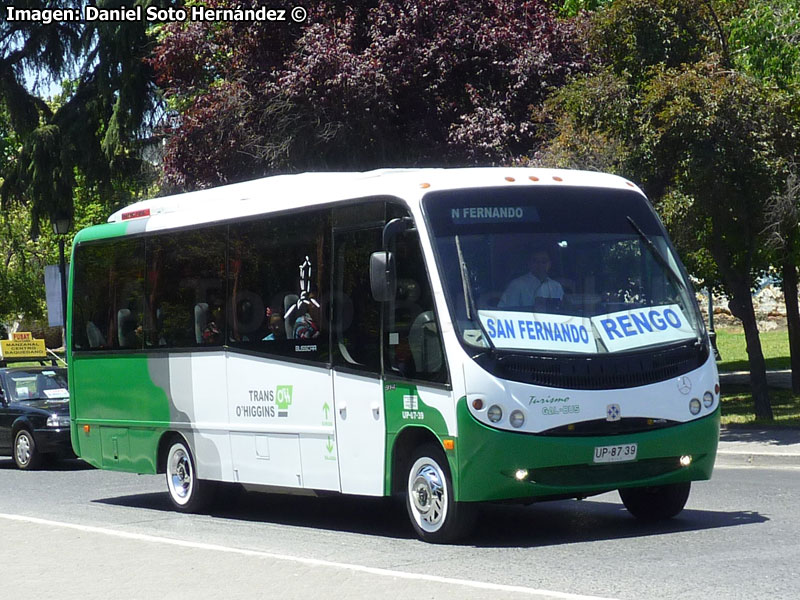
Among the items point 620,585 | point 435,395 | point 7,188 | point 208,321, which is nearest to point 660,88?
point 208,321

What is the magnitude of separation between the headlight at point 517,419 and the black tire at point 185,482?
4.77 m

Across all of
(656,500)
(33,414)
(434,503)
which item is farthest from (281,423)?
(33,414)

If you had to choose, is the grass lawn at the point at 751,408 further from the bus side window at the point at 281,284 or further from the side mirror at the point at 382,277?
the side mirror at the point at 382,277

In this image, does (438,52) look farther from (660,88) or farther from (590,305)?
(590,305)

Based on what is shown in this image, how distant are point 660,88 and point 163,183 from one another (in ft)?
36.3

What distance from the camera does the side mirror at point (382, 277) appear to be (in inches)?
400

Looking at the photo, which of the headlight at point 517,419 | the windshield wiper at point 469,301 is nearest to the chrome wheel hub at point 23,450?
the windshield wiper at point 469,301

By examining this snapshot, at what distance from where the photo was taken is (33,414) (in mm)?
20047

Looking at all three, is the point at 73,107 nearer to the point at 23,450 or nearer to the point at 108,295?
the point at 23,450

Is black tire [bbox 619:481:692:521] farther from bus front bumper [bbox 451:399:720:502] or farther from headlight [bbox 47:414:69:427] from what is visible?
headlight [bbox 47:414:69:427]

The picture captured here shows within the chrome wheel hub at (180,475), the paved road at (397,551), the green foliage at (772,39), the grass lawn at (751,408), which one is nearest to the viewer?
the paved road at (397,551)

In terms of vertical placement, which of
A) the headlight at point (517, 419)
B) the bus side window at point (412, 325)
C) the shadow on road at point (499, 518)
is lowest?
the shadow on road at point (499, 518)

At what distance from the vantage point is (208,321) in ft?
42.8

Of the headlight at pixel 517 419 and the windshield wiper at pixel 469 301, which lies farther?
the windshield wiper at pixel 469 301
